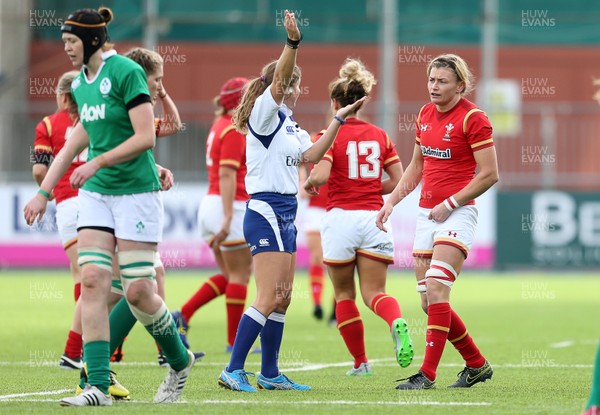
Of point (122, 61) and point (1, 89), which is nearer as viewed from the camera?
point (122, 61)

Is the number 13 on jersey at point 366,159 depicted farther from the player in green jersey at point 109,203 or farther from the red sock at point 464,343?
the player in green jersey at point 109,203

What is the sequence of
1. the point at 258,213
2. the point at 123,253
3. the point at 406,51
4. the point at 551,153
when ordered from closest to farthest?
the point at 123,253 < the point at 258,213 < the point at 551,153 < the point at 406,51

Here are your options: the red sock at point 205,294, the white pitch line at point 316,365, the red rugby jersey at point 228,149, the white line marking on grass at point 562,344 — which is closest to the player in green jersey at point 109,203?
the white pitch line at point 316,365

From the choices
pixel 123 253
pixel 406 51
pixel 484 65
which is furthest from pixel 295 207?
pixel 406 51

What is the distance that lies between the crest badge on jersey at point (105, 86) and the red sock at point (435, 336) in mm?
2664

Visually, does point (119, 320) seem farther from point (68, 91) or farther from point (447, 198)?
point (68, 91)

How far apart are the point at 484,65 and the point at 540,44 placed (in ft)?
14.6

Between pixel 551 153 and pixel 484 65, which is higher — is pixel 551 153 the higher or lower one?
the lower one

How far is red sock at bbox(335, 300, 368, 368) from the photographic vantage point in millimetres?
9695

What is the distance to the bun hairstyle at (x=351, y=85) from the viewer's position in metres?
9.53

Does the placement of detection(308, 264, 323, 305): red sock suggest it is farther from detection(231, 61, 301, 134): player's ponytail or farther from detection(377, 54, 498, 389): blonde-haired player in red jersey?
detection(231, 61, 301, 134): player's ponytail

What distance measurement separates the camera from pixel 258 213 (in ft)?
28.2

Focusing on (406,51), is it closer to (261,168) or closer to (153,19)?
(153,19)

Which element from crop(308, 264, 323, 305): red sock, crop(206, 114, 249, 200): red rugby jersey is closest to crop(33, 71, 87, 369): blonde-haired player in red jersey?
crop(206, 114, 249, 200): red rugby jersey
